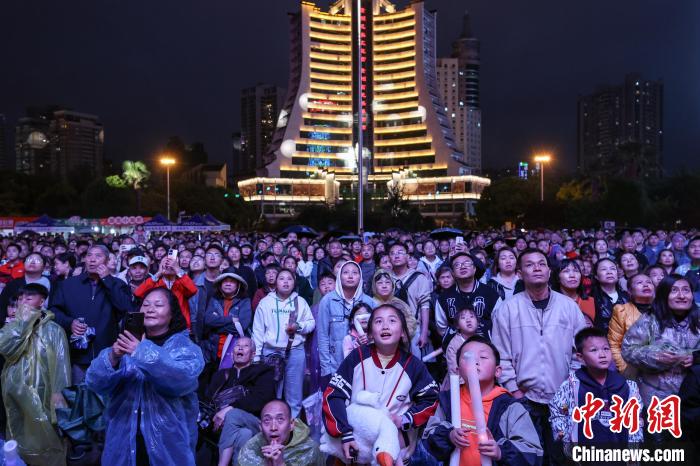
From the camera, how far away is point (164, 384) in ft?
10.5

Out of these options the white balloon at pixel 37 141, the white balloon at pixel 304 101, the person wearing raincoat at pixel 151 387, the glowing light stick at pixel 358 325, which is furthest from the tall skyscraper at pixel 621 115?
the person wearing raincoat at pixel 151 387

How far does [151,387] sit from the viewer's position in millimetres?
3359

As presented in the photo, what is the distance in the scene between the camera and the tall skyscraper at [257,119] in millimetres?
174625

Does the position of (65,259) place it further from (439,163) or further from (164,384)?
(439,163)

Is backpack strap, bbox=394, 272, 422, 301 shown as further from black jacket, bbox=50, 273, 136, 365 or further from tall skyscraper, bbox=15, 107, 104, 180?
tall skyscraper, bbox=15, 107, 104, 180

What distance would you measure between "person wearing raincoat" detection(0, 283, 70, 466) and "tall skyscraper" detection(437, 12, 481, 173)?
16177cm

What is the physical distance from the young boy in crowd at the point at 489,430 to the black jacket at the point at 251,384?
6.20 ft

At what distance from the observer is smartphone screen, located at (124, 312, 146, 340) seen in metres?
3.18

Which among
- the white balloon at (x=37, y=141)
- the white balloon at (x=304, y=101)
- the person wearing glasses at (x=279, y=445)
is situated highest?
the white balloon at (x=304, y=101)

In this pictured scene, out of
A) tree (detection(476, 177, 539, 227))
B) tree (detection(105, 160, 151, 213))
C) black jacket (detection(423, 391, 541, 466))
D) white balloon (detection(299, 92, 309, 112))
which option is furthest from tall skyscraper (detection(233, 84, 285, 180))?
black jacket (detection(423, 391, 541, 466))

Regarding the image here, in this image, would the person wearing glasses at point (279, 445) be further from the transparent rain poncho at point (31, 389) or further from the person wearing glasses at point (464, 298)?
the person wearing glasses at point (464, 298)

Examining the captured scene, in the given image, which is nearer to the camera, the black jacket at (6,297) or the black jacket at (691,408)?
the black jacket at (691,408)

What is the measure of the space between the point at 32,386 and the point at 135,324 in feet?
5.60

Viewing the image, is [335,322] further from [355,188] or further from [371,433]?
[355,188]
